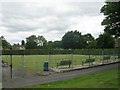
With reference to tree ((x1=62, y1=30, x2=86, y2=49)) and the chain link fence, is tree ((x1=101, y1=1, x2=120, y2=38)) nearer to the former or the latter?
the chain link fence

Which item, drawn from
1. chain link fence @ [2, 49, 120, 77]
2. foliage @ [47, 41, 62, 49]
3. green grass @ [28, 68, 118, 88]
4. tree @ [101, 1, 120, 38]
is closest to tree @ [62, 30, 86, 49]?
foliage @ [47, 41, 62, 49]

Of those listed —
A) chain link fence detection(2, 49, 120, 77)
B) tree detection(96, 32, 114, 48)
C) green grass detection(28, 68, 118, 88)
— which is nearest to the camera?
green grass detection(28, 68, 118, 88)

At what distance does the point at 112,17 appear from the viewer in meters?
31.9

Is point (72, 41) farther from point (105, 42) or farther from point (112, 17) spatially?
point (112, 17)

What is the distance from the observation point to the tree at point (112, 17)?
29417 millimetres

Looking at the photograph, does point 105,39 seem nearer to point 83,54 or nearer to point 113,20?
point 83,54

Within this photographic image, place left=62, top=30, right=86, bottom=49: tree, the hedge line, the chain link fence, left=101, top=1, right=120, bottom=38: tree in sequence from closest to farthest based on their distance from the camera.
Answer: the chain link fence < left=101, top=1, right=120, bottom=38: tree < the hedge line < left=62, top=30, right=86, bottom=49: tree

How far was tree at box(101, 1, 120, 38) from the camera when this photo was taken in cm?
2942

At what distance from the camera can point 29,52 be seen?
58.5 meters

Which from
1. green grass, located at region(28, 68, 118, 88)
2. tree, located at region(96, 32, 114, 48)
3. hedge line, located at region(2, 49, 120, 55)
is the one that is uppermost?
tree, located at region(96, 32, 114, 48)

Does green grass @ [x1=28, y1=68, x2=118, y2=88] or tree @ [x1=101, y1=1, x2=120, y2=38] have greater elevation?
tree @ [x1=101, y1=1, x2=120, y2=38]

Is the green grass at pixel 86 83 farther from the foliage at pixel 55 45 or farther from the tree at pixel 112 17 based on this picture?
the foliage at pixel 55 45

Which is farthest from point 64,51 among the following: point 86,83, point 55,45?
point 55,45

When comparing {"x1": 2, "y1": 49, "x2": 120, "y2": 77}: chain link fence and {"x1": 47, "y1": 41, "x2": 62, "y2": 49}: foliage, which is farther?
{"x1": 47, "y1": 41, "x2": 62, "y2": 49}: foliage
